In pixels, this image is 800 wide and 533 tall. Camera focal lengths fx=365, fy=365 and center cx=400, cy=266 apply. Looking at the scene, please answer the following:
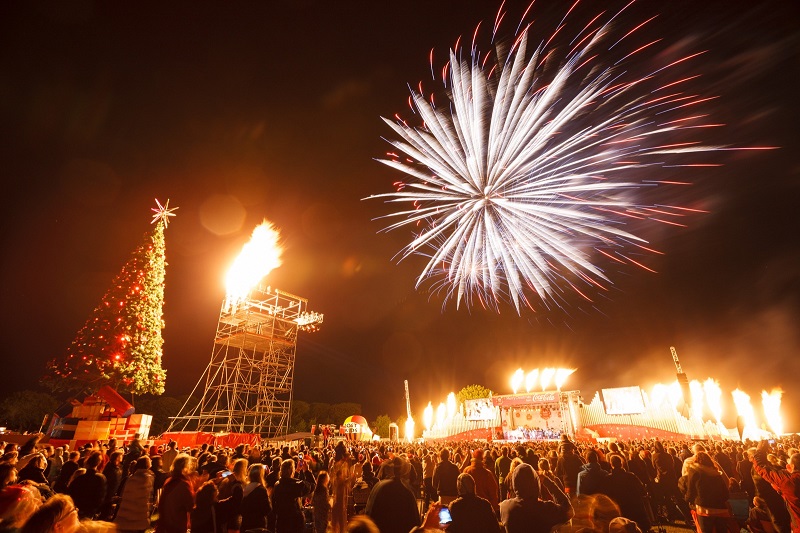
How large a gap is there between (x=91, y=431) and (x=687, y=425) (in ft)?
148

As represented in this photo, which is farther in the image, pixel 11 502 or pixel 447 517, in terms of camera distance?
pixel 447 517

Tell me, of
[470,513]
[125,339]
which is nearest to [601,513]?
[470,513]

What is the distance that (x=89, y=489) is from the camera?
608 cm

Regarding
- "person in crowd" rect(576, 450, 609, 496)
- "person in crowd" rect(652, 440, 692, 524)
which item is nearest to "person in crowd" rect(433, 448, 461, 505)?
"person in crowd" rect(576, 450, 609, 496)

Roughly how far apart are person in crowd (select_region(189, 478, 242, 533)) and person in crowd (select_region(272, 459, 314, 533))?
61 centimetres

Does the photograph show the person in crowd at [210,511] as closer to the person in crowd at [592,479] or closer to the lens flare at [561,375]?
the person in crowd at [592,479]

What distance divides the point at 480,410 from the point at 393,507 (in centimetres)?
4589

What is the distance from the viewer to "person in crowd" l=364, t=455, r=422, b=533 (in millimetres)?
4227

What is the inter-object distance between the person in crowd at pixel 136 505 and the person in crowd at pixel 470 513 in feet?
15.7

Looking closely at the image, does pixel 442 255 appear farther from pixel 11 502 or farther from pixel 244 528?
pixel 11 502

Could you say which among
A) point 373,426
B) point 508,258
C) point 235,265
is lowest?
point 373,426

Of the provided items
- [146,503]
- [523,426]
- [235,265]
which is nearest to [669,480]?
[146,503]

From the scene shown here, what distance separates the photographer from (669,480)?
968cm

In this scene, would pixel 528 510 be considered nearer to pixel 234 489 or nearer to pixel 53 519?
pixel 53 519
